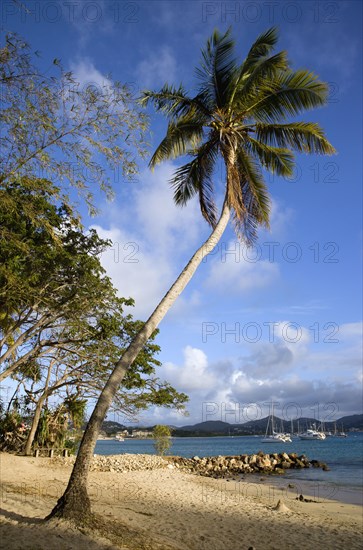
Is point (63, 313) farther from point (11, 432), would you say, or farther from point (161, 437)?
point (161, 437)

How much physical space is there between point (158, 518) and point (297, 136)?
409 inches

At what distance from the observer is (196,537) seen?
8.86 meters

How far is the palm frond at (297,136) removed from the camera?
10969mm

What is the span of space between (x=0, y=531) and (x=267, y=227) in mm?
9263

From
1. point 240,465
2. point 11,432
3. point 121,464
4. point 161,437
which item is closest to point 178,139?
point 11,432

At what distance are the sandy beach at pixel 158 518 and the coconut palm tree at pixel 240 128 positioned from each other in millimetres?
5421

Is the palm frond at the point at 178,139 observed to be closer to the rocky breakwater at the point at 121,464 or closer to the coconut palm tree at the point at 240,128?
the coconut palm tree at the point at 240,128

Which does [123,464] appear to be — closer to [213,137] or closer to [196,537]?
[196,537]

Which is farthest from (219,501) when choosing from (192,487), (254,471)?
(254,471)

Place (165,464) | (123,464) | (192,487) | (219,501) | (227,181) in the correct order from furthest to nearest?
1. (165,464)
2. (123,464)
3. (192,487)
4. (219,501)
5. (227,181)

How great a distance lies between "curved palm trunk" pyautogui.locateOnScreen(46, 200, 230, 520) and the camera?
706cm

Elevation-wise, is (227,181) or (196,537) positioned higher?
(227,181)

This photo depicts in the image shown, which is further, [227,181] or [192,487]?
[192,487]

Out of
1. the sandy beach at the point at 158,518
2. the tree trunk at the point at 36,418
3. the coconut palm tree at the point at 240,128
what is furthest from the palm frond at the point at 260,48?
the tree trunk at the point at 36,418
